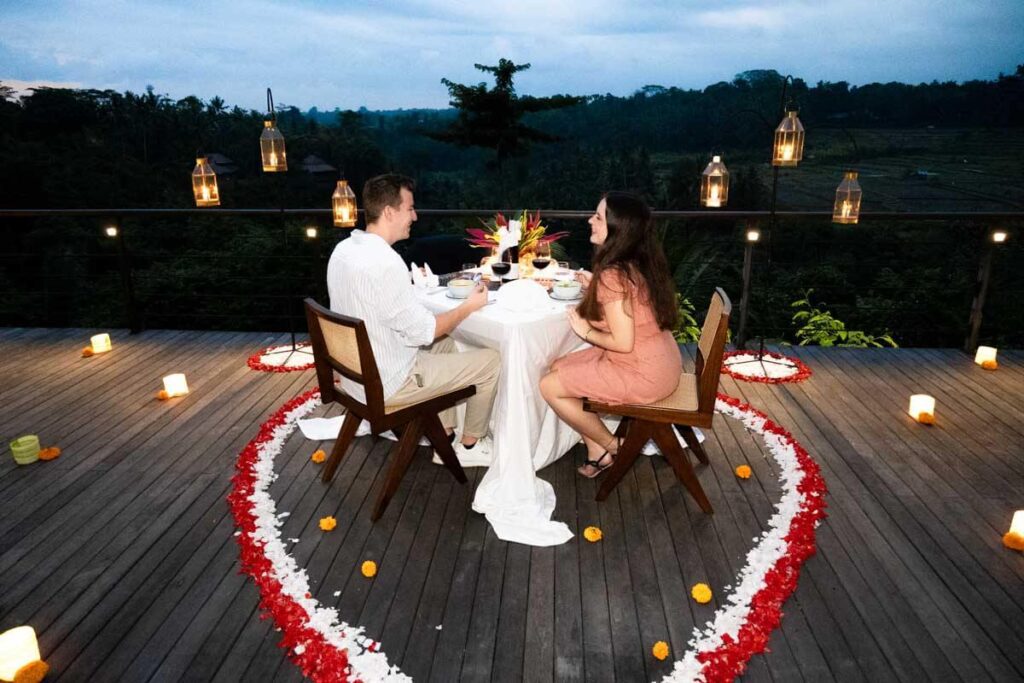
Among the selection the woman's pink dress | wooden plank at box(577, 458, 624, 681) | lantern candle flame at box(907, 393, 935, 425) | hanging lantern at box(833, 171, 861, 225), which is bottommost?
wooden plank at box(577, 458, 624, 681)

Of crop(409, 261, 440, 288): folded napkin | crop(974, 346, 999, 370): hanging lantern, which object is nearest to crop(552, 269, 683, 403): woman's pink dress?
crop(409, 261, 440, 288): folded napkin

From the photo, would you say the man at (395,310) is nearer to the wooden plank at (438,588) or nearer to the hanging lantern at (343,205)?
the wooden plank at (438,588)

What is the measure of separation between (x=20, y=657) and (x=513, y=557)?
154cm

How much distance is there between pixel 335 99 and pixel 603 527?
25.1m

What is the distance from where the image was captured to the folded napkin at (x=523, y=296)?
2.73 m

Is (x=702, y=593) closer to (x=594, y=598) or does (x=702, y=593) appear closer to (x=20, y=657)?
(x=594, y=598)

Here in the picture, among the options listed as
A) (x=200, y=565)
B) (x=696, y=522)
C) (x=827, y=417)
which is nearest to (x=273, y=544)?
(x=200, y=565)

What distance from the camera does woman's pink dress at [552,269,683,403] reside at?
2490 mm

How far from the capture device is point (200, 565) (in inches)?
90.6

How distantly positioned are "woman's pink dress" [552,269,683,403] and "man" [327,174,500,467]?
1.30 ft

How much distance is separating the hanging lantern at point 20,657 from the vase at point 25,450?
1628 mm

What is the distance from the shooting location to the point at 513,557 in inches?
91.5

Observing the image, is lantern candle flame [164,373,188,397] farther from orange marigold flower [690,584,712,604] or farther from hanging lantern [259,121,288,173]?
orange marigold flower [690,584,712,604]

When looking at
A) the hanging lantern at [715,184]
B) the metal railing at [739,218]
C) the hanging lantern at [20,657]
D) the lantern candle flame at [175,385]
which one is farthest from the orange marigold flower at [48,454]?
the hanging lantern at [715,184]
